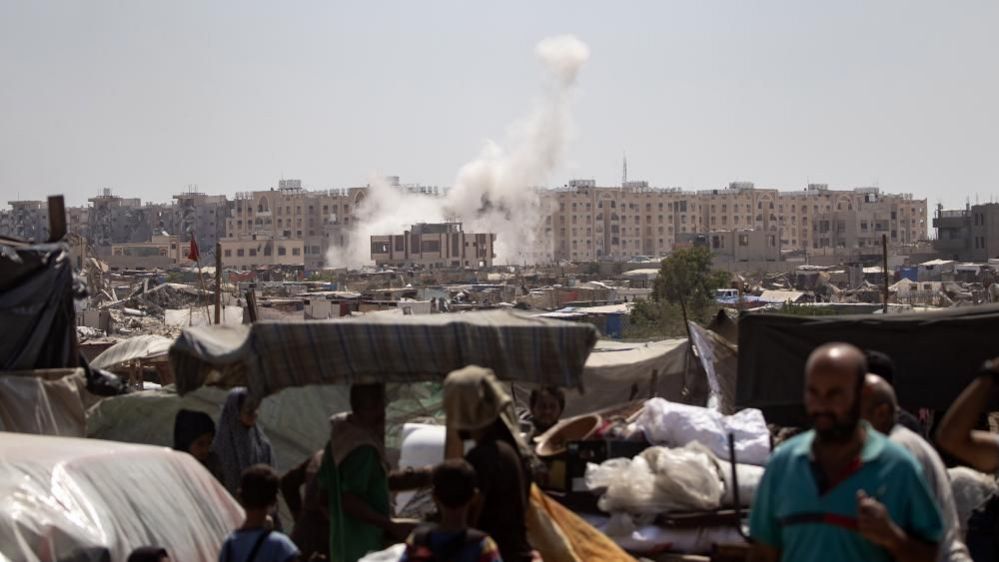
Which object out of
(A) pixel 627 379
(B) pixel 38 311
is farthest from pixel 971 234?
(B) pixel 38 311

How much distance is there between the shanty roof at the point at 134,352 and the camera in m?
16.1

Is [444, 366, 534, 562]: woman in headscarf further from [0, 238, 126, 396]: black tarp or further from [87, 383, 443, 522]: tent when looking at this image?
[87, 383, 443, 522]: tent

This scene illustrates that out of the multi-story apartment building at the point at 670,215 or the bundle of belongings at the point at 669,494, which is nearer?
the bundle of belongings at the point at 669,494

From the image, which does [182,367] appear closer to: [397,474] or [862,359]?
[397,474]

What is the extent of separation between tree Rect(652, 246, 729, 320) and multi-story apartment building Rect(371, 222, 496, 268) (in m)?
52.7

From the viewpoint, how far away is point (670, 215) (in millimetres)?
163125

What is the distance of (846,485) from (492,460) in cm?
164

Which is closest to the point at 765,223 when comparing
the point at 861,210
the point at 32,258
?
the point at 861,210

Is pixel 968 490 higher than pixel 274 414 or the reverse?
higher

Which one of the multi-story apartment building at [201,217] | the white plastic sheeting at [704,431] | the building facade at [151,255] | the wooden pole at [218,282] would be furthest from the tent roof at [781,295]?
the multi-story apartment building at [201,217]

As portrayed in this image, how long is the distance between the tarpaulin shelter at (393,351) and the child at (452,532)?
136 cm

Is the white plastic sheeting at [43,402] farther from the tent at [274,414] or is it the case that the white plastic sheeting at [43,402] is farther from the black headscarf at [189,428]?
the black headscarf at [189,428]

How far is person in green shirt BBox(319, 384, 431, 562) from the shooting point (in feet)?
18.4

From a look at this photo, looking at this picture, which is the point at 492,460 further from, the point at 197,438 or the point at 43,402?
the point at 43,402
